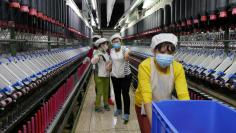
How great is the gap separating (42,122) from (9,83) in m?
1.16

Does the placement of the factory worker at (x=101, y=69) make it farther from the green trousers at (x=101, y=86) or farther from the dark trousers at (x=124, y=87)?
the dark trousers at (x=124, y=87)

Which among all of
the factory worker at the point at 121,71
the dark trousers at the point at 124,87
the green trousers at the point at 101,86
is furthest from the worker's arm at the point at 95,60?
the dark trousers at the point at 124,87

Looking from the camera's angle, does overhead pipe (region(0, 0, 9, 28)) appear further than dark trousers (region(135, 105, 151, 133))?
Yes

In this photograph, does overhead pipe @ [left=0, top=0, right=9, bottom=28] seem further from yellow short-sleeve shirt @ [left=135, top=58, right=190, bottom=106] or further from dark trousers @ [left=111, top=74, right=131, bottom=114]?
dark trousers @ [left=111, top=74, right=131, bottom=114]

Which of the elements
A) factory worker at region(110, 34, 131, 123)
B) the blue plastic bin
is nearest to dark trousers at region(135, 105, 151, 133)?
the blue plastic bin

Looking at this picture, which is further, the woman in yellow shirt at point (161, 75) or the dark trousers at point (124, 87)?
the dark trousers at point (124, 87)

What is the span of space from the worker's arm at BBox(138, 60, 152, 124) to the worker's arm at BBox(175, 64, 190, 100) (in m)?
0.24

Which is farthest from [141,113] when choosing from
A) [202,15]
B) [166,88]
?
[202,15]

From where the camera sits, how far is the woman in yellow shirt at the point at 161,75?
102 inches

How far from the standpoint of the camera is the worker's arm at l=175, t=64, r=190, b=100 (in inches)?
102

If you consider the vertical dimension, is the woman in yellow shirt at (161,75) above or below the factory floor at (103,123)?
above

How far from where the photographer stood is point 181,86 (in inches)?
104

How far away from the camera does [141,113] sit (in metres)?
2.90

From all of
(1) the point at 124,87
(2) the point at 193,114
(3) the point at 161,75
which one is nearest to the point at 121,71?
(1) the point at 124,87
